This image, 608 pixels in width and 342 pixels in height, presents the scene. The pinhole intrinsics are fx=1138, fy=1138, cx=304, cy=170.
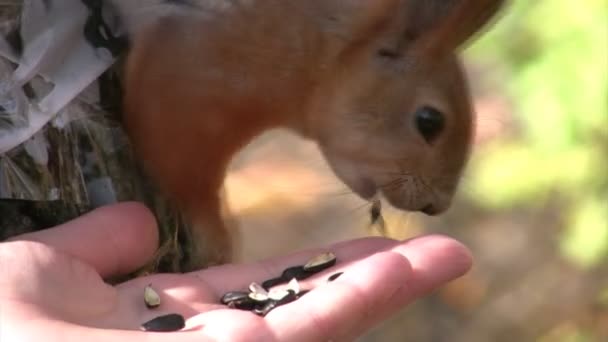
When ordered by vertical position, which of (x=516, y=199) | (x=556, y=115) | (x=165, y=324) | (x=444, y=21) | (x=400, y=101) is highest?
(x=444, y=21)

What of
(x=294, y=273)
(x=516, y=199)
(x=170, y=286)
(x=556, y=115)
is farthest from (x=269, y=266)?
(x=516, y=199)

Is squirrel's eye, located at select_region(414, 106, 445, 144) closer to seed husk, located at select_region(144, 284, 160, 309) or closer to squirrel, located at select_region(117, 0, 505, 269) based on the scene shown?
squirrel, located at select_region(117, 0, 505, 269)

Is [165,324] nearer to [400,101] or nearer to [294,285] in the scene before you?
[294,285]

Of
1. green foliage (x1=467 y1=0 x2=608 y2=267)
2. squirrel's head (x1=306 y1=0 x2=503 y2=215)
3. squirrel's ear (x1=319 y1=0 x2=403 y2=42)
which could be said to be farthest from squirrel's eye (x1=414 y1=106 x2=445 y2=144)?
green foliage (x1=467 y1=0 x2=608 y2=267)

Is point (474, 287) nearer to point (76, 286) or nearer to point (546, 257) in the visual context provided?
point (546, 257)

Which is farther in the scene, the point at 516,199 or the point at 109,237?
the point at 516,199
